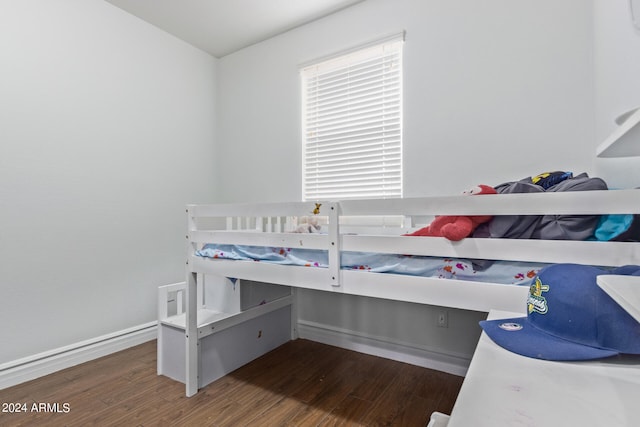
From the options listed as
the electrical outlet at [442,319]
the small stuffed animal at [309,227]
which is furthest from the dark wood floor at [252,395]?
the small stuffed animal at [309,227]

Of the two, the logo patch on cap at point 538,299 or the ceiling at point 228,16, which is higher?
the ceiling at point 228,16

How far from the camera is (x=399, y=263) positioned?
1278mm

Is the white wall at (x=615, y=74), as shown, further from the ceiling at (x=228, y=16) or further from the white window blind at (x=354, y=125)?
the ceiling at (x=228, y=16)

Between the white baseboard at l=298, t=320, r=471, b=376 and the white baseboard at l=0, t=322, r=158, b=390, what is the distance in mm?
1271

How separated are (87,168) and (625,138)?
9.34ft

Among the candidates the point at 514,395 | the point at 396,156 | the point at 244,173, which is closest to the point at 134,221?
the point at 244,173

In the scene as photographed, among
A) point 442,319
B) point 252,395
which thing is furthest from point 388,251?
point 252,395

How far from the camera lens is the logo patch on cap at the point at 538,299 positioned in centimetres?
80

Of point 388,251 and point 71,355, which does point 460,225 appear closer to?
point 388,251

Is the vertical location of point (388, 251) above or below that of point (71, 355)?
above

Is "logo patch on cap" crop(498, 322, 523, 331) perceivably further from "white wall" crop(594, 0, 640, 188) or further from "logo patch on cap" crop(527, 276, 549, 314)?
"white wall" crop(594, 0, 640, 188)

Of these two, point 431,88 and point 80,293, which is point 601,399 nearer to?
point 431,88

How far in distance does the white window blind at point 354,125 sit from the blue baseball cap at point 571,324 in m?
1.48

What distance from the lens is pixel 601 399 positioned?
1.80ft
